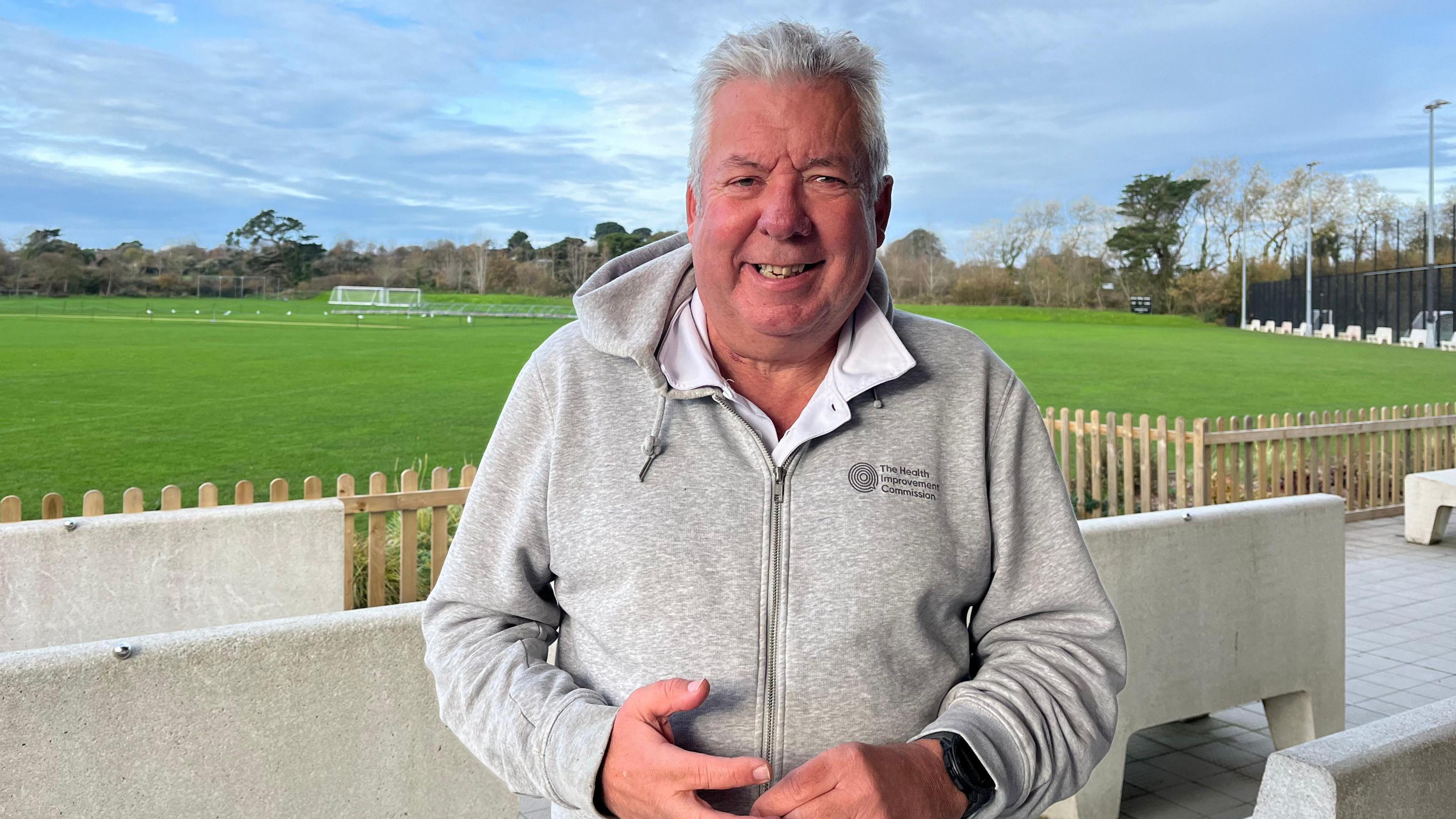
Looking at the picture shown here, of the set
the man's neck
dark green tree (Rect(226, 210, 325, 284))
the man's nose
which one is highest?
dark green tree (Rect(226, 210, 325, 284))

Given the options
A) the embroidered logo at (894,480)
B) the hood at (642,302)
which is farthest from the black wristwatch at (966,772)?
the hood at (642,302)

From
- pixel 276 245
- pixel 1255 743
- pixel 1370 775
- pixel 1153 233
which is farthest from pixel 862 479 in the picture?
pixel 1153 233

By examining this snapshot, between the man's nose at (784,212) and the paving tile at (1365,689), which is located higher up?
the man's nose at (784,212)

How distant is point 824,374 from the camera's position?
1.50 meters

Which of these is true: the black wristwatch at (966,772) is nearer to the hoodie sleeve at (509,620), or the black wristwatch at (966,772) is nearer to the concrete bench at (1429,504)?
the hoodie sleeve at (509,620)

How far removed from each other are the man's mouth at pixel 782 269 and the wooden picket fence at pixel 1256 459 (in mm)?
7390

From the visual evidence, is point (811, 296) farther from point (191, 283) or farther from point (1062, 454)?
point (191, 283)

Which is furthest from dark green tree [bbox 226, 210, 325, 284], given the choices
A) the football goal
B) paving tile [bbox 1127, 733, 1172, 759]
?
paving tile [bbox 1127, 733, 1172, 759]

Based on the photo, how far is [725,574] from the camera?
135cm

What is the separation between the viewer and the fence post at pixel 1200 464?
28.2 ft

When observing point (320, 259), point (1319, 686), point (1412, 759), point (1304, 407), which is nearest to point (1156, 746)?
point (1319, 686)

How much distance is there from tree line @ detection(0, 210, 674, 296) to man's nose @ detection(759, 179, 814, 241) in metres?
31.6

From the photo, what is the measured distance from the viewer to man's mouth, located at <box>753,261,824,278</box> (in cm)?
136

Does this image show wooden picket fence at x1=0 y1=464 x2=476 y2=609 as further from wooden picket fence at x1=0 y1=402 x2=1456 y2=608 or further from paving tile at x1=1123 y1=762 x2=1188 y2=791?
paving tile at x1=1123 y1=762 x2=1188 y2=791
